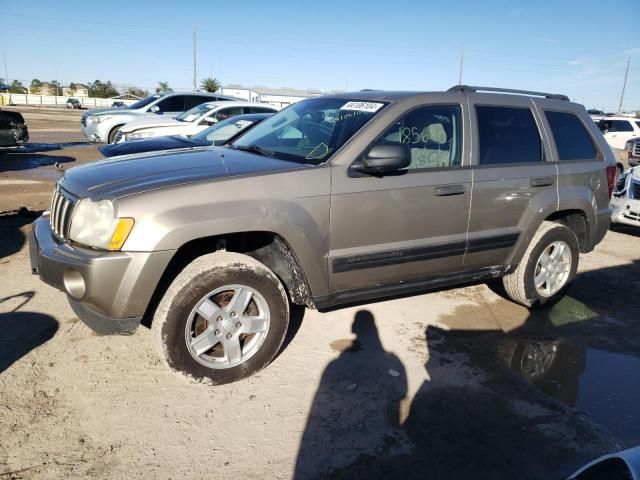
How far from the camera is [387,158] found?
10.4 feet

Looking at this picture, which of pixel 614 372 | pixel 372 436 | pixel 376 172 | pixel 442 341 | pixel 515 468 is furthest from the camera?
pixel 442 341

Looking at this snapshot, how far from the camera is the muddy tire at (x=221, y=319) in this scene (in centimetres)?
292

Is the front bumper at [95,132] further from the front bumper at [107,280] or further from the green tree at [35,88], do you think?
the green tree at [35,88]

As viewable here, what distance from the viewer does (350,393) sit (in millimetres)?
3084

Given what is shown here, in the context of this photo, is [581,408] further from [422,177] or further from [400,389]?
[422,177]

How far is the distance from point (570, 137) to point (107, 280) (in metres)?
4.06

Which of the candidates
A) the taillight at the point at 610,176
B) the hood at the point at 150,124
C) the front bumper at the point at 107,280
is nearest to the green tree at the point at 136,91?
the hood at the point at 150,124

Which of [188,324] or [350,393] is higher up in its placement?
[188,324]

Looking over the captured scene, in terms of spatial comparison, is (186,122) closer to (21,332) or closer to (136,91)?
(21,332)

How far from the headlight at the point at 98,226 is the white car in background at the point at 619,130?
18935 millimetres

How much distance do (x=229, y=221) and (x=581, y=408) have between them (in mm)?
2438

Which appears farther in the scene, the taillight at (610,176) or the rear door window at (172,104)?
the rear door window at (172,104)

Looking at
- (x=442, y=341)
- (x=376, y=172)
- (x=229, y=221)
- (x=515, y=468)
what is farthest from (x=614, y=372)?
(x=229, y=221)

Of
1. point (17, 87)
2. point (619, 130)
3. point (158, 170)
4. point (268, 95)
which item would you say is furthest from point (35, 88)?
point (158, 170)
